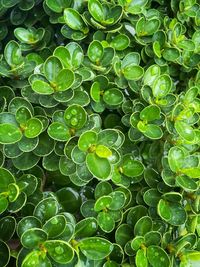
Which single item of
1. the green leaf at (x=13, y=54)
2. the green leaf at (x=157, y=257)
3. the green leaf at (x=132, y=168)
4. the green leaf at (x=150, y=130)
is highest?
the green leaf at (x=13, y=54)

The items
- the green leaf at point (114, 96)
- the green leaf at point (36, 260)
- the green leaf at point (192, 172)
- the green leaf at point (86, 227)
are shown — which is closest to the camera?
the green leaf at point (36, 260)

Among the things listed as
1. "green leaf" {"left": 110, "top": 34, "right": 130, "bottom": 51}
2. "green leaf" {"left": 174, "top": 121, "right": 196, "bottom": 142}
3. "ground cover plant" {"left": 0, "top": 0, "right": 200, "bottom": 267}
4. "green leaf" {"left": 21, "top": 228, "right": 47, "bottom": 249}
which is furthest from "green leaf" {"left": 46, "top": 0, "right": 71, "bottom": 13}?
"green leaf" {"left": 21, "top": 228, "right": 47, "bottom": 249}

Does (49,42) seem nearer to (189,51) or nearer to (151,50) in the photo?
(151,50)

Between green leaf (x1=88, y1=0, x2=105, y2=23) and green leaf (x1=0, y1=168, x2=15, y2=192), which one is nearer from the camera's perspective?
green leaf (x1=0, y1=168, x2=15, y2=192)

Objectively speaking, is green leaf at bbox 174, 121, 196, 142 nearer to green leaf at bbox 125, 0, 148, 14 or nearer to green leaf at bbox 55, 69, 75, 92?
green leaf at bbox 55, 69, 75, 92

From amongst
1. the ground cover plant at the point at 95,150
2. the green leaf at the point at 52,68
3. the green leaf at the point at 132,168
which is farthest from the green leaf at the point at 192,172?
the green leaf at the point at 52,68

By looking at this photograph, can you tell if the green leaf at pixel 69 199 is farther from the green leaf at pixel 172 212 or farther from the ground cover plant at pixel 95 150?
the green leaf at pixel 172 212

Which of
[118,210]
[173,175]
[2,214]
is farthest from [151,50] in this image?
[2,214]
